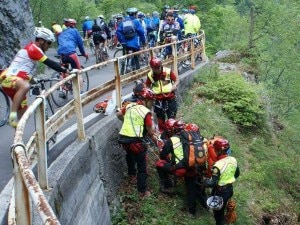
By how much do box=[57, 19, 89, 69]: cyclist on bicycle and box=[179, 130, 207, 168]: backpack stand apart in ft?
13.1

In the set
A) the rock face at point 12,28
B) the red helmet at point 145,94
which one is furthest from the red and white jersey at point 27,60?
the rock face at point 12,28

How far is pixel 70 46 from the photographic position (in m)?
11.1

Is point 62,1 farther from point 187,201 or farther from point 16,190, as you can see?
point 16,190

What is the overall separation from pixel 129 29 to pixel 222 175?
6.36 meters

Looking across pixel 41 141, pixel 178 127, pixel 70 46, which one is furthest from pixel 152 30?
pixel 41 141

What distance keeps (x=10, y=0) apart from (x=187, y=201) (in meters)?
9.61

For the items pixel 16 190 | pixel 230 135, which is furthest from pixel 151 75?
pixel 16 190

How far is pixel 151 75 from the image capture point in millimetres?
9961

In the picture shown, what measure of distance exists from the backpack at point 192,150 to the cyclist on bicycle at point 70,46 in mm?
3986

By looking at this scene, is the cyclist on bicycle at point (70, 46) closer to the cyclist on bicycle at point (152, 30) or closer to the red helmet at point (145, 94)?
the red helmet at point (145, 94)

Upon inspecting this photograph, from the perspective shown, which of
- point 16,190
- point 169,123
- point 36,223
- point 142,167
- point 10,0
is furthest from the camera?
point 10,0

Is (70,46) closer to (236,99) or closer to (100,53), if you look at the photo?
(236,99)

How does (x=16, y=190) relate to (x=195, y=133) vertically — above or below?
above

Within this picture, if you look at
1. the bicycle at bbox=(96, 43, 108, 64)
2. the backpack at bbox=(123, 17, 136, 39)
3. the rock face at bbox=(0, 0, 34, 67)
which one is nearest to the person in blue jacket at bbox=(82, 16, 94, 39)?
the bicycle at bbox=(96, 43, 108, 64)
